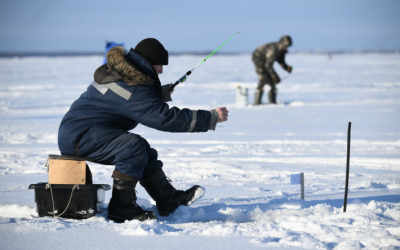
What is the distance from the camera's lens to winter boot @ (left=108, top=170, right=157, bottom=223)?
2.53 meters

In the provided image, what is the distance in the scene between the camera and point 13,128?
23.0 feet

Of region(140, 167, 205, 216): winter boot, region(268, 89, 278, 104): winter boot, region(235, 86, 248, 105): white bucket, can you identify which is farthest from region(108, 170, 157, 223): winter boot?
region(268, 89, 278, 104): winter boot

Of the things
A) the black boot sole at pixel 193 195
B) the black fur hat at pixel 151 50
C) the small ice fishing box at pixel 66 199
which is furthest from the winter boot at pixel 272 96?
the small ice fishing box at pixel 66 199

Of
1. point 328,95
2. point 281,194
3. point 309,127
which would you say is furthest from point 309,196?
point 328,95

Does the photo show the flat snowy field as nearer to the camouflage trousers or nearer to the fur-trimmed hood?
the fur-trimmed hood

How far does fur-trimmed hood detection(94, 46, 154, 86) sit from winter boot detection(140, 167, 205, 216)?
669mm

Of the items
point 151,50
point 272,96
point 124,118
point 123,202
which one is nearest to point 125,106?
point 124,118

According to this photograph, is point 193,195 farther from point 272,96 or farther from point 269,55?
point 272,96

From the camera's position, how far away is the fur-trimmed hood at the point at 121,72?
242 centimetres

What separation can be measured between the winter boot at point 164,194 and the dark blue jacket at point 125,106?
476 mm

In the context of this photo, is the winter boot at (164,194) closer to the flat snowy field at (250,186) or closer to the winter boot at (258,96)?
the flat snowy field at (250,186)

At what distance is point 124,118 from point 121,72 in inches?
11.7

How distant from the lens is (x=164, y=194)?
281cm

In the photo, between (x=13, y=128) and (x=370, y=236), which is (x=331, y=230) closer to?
(x=370, y=236)
